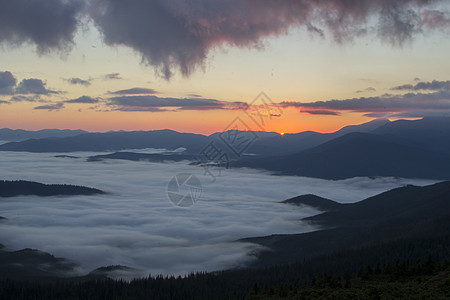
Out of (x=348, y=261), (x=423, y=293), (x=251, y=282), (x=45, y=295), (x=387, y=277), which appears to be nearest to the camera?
(x=423, y=293)

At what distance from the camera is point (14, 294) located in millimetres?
143875

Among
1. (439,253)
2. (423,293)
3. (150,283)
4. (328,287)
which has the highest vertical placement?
(423,293)

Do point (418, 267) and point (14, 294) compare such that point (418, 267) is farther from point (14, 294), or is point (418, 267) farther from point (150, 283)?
point (14, 294)

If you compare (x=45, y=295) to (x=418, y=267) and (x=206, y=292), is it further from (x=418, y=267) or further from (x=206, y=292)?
(x=418, y=267)

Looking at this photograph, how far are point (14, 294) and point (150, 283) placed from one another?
46260 millimetres

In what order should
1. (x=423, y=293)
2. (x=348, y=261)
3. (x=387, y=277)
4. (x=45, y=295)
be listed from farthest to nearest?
(x=348, y=261) → (x=45, y=295) → (x=387, y=277) → (x=423, y=293)

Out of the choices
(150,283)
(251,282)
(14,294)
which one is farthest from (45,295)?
(251,282)

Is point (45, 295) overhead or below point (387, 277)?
below

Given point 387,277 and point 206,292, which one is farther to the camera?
point 206,292

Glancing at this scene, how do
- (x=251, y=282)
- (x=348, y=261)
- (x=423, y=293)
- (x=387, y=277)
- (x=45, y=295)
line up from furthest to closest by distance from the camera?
(x=348, y=261) → (x=251, y=282) → (x=45, y=295) → (x=387, y=277) → (x=423, y=293)

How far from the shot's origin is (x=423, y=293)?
2016 inches

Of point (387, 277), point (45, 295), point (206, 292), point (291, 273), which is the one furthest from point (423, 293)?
point (45, 295)

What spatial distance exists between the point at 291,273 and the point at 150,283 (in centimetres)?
5367

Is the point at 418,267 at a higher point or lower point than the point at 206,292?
higher
